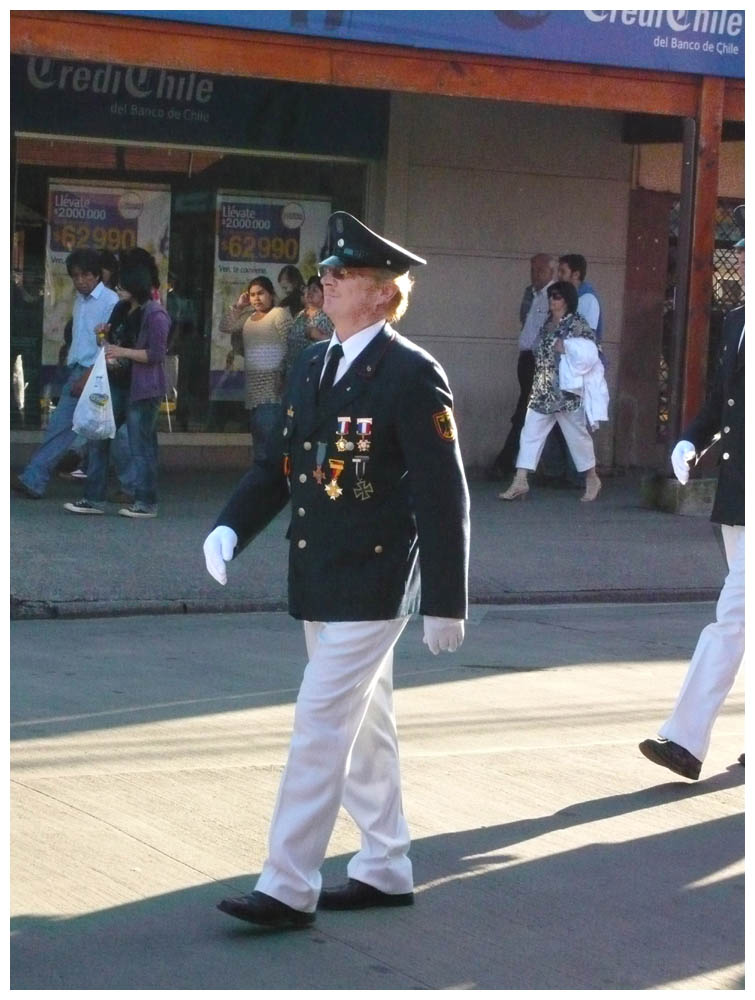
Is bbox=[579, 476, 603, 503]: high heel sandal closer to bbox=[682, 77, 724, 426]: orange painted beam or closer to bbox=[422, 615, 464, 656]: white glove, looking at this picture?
bbox=[682, 77, 724, 426]: orange painted beam

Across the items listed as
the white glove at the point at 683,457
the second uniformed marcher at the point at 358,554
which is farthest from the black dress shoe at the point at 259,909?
the white glove at the point at 683,457

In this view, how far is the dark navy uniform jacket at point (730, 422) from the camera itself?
6.59m

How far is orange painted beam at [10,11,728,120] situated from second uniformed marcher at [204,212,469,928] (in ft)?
23.2

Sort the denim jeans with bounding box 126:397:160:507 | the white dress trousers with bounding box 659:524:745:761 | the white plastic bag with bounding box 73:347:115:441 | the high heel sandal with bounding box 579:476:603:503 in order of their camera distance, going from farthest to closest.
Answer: the high heel sandal with bounding box 579:476:603:503 < the denim jeans with bounding box 126:397:160:507 < the white plastic bag with bounding box 73:347:115:441 < the white dress trousers with bounding box 659:524:745:761

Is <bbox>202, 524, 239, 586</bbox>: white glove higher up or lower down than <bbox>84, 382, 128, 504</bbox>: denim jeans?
higher up

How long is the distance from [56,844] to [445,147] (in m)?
11.5

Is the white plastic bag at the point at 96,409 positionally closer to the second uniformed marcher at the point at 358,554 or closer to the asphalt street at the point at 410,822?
the asphalt street at the point at 410,822

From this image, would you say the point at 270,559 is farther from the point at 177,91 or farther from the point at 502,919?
the point at 502,919

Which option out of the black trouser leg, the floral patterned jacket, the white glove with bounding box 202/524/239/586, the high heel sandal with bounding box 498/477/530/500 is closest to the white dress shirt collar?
the white glove with bounding box 202/524/239/586

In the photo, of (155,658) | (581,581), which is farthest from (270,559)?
(155,658)

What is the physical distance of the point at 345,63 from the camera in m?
12.3

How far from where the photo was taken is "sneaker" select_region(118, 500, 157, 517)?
40.7ft

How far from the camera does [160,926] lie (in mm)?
4668

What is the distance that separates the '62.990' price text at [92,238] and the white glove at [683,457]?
29.5ft
